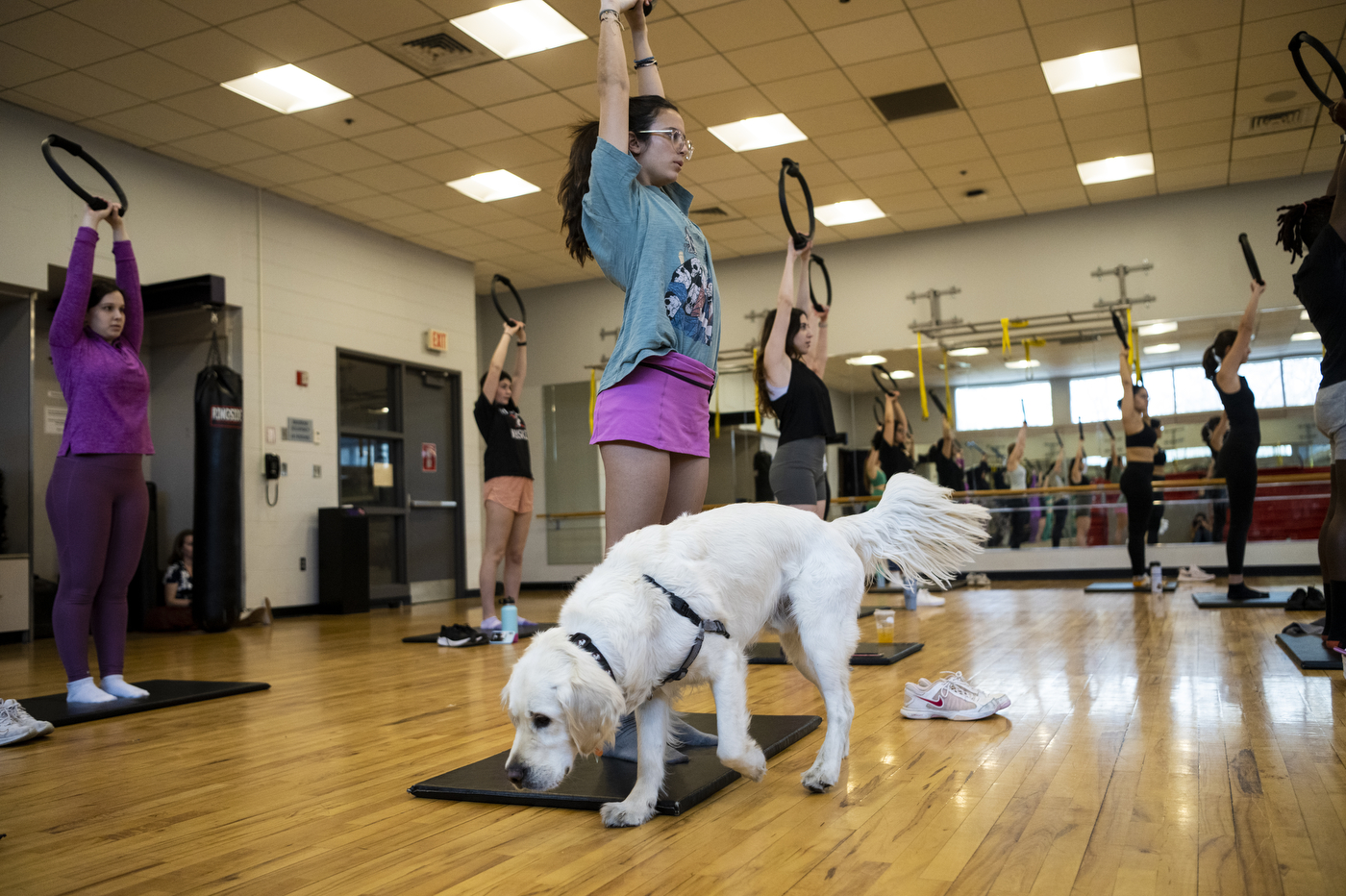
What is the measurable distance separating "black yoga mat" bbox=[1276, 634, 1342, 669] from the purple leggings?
14.3ft

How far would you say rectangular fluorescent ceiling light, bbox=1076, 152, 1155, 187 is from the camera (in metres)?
8.46

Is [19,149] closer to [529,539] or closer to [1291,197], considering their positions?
[529,539]

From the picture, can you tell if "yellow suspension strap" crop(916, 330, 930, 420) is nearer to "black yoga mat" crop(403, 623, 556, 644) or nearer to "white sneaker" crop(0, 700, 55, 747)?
"black yoga mat" crop(403, 623, 556, 644)

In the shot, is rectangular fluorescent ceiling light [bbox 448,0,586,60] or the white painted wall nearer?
rectangular fluorescent ceiling light [bbox 448,0,586,60]

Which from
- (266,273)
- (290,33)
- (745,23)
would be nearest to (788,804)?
(745,23)

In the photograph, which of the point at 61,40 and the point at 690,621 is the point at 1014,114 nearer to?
the point at 61,40

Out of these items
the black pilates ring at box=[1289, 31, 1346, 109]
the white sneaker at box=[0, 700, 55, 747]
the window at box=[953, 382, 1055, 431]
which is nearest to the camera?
the white sneaker at box=[0, 700, 55, 747]

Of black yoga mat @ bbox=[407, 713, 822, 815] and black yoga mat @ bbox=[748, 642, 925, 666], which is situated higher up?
black yoga mat @ bbox=[407, 713, 822, 815]

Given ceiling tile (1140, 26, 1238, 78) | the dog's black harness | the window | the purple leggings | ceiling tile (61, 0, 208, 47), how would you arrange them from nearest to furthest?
the dog's black harness, the purple leggings, ceiling tile (61, 0, 208, 47), ceiling tile (1140, 26, 1238, 78), the window

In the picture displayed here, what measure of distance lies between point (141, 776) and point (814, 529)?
187cm

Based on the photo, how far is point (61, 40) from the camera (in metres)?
5.78

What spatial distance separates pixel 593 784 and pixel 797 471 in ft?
7.54

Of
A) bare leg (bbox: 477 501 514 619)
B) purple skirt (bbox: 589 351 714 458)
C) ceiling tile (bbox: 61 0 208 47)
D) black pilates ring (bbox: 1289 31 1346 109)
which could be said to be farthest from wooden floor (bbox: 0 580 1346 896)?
ceiling tile (bbox: 61 0 208 47)

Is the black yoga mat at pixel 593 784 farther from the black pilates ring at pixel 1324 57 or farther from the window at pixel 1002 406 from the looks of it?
the window at pixel 1002 406
